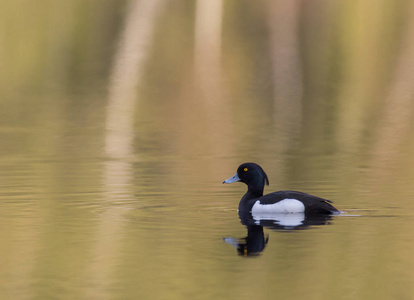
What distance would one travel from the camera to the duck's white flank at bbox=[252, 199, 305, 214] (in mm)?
12516

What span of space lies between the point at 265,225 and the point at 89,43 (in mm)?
39178

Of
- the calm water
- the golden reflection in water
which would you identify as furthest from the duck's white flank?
the golden reflection in water

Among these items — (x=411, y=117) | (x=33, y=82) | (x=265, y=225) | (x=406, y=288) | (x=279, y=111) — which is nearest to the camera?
(x=406, y=288)

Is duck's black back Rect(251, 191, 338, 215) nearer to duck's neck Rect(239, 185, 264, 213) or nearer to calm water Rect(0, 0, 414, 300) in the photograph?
calm water Rect(0, 0, 414, 300)

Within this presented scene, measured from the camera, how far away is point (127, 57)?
4681cm

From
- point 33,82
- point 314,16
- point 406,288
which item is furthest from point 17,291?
point 314,16

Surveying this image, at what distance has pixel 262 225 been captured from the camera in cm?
1210

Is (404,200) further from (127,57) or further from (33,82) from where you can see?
(127,57)

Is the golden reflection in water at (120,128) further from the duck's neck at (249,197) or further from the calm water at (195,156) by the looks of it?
the duck's neck at (249,197)

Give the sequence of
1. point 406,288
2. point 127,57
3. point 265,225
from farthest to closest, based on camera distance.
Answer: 1. point 127,57
2. point 265,225
3. point 406,288

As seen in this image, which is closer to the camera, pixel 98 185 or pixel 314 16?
pixel 98 185

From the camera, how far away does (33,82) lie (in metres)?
38.7

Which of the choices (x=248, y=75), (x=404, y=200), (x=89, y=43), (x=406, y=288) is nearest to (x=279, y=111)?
(x=248, y=75)

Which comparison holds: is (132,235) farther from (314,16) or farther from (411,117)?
(314,16)
